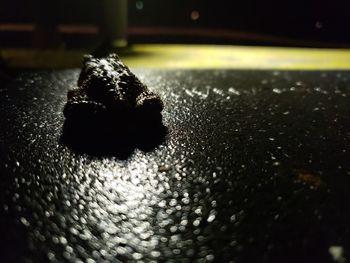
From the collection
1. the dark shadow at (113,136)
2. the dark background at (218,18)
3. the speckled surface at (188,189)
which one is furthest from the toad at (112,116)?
the dark background at (218,18)

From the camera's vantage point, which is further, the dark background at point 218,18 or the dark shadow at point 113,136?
the dark background at point 218,18

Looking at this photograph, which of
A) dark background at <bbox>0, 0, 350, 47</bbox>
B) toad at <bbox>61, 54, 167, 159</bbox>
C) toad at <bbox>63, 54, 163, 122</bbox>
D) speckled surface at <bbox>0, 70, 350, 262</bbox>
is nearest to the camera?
speckled surface at <bbox>0, 70, 350, 262</bbox>

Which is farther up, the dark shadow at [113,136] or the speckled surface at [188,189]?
the dark shadow at [113,136]

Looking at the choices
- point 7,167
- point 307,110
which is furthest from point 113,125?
point 307,110

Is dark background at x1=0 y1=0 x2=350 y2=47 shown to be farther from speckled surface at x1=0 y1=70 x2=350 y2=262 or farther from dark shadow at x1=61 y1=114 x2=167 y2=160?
dark shadow at x1=61 y1=114 x2=167 y2=160

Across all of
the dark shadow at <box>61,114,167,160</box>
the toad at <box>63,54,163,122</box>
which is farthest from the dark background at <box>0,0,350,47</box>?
the dark shadow at <box>61,114,167,160</box>

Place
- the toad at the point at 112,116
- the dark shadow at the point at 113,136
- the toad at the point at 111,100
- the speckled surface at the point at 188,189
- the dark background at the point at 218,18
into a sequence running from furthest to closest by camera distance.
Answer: the dark background at the point at 218,18 → the toad at the point at 111,100 → the toad at the point at 112,116 → the dark shadow at the point at 113,136 → the speckled surface at the point at 188,189

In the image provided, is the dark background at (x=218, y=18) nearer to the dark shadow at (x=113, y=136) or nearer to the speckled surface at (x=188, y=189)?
the speckled surface at (x=188, y=189)

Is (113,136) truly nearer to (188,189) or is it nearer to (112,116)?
(112,116)
